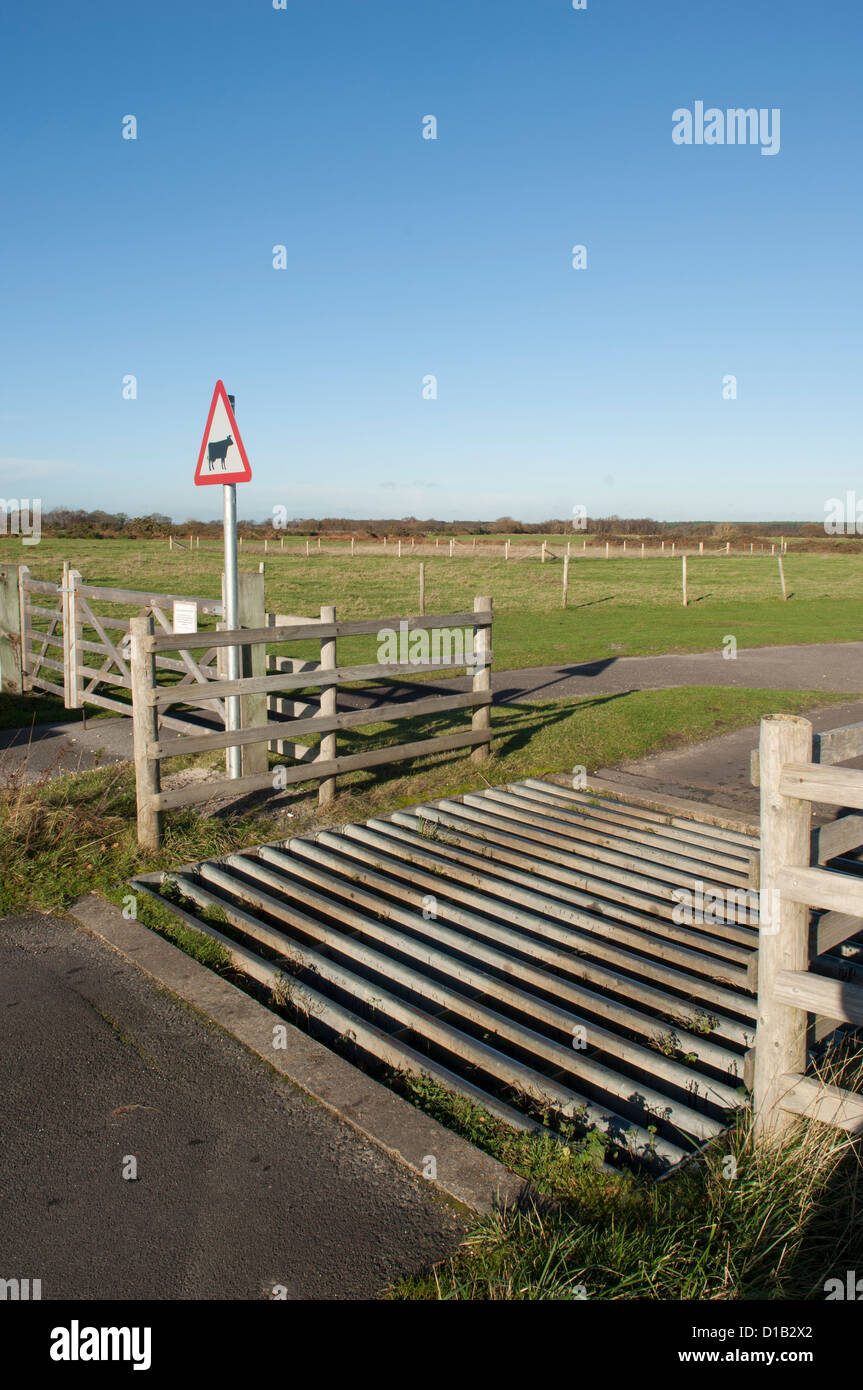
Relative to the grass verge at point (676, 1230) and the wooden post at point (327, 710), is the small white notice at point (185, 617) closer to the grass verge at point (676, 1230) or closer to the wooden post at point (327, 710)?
the wooden post at point (327, 710)

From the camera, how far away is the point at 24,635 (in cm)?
1173

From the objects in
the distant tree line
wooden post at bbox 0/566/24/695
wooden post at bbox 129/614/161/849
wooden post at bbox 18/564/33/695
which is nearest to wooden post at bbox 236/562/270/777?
wooden post at bbox 129/614/161/849

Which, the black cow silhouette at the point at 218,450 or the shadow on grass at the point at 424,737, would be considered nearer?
the black cow silhouette at the point at 218,450

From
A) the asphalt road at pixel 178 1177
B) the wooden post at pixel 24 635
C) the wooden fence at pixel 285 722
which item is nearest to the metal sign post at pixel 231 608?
the wooden fence at pixel 285 722

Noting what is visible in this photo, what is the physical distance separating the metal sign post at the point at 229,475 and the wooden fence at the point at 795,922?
14.4ft

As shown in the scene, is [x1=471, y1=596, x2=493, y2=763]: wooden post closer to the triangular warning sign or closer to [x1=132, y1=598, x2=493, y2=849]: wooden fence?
[x1=132, y1=598, x2=493, y2=849]: wooden fence

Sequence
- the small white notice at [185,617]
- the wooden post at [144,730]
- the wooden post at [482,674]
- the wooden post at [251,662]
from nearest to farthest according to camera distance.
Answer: the wooden post at [144,730]
the wooden post at [251,662]
the small white notice at [185,617]
the wooden post at [482,674]

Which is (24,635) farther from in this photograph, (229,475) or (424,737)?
(229,475)

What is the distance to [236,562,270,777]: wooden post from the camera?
24.0 ft

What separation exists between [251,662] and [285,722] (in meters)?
0.54

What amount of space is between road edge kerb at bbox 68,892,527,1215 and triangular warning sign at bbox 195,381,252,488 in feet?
10.3

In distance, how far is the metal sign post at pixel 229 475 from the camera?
6535 mm
